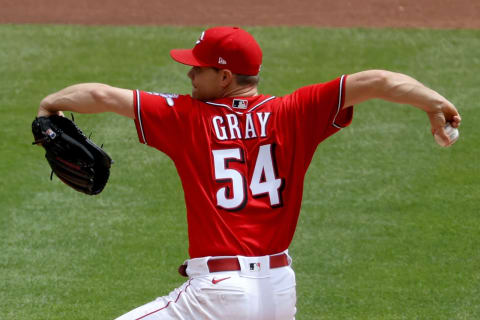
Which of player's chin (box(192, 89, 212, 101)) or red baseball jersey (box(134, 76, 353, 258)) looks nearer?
red baseball jersey (box(134, 76, 353, 258))

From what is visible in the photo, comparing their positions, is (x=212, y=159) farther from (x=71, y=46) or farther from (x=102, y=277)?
(x=71, y=46)

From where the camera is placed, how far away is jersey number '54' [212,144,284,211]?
358 centimetres

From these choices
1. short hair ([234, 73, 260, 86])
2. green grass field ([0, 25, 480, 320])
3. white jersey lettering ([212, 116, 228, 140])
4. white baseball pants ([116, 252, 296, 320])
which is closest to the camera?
white baseball pants ([116, 252, 296, 320])

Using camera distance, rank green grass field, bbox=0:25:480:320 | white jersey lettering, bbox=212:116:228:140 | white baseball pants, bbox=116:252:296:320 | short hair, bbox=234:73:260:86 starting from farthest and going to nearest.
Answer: green grass field, bbox=0:25:480:320, short hair, bbox=234:73:260:86, white jersey lettering, bbox=212:116:228:140, white baseball pants, bbox=116:252:296:320

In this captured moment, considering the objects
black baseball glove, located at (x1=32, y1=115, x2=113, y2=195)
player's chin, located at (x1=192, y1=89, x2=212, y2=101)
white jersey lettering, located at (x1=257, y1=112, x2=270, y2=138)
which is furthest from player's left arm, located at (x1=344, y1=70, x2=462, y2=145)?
black baseball glove, located at (x1=32, y1=115, x2=113, y2=195)

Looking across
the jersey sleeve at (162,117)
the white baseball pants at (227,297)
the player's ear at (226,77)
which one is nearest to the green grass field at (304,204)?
the white baseball pants at (227,297)

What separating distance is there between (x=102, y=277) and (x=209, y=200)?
2887 millimetres

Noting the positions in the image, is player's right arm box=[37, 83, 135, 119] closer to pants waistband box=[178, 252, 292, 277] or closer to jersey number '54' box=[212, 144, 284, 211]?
jersey number '54' box=[212, 144, 284, 211]

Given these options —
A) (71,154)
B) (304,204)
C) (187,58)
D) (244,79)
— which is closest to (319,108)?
(244,79)

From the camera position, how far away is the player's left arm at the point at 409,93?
352 centimetres

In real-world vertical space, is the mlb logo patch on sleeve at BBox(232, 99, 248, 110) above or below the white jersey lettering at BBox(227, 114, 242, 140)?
above

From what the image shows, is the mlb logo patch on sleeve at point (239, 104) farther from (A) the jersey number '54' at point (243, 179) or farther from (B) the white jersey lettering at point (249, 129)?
(A) the jersey number '54' at point (243, 179)

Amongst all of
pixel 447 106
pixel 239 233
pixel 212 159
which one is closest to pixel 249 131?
pixel 212 159

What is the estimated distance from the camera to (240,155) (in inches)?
143
